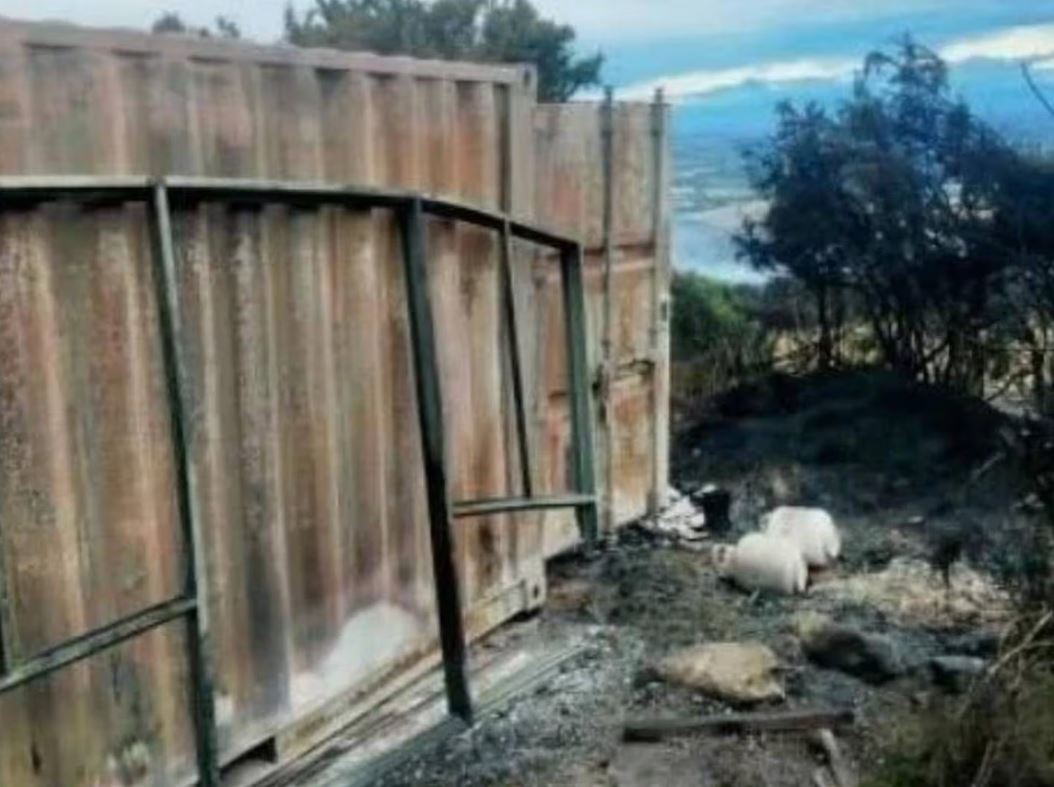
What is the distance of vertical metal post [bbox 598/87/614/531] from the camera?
20.0 ft

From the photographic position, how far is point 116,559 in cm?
334

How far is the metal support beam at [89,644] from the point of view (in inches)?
107

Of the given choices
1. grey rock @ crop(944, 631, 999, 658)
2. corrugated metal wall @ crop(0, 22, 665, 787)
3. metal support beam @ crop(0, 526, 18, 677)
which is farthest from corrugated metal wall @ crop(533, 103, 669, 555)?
metal support beam @ crop(0, 526, 18, 677)

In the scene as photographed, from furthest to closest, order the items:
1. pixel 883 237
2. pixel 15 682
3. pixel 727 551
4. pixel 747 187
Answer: pixel 747 187
pixel 883 237
pixel 727 551
pixel 15 682

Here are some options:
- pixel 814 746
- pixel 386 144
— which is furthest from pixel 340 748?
pixel 386 144

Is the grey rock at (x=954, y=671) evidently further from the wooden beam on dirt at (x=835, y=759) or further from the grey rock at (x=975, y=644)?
the wooden beam on dirt at (x=835, y=759)

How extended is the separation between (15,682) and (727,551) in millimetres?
3992

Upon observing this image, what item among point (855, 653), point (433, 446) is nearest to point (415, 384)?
point (433, 446)

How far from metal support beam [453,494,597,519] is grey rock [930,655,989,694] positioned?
142 cm

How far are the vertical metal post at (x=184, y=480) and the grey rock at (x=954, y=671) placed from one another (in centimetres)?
266

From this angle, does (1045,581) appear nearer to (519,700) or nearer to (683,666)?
(683,666)

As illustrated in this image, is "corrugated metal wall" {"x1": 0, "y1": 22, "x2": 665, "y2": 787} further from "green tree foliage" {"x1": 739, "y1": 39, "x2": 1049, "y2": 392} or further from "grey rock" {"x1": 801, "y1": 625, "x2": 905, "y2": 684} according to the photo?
"green tree foliage" {"x1": 739, "y1": 39, "x2": 1049, "y2": 392}

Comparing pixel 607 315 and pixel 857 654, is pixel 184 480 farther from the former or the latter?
pixel 607 315

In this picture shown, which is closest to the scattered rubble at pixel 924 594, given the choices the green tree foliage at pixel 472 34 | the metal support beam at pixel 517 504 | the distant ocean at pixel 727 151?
the metal support beam at pixel 517 504
